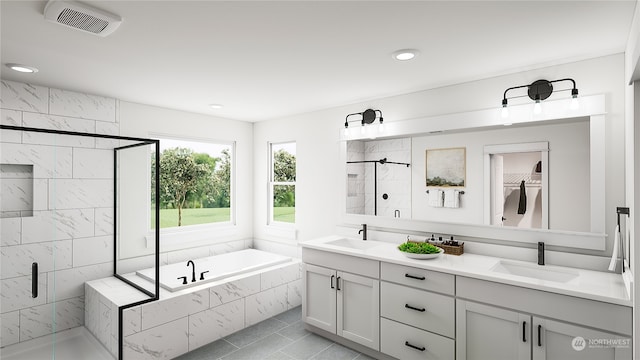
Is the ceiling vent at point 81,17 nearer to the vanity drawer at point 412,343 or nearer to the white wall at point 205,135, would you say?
the white wall at point 205,135

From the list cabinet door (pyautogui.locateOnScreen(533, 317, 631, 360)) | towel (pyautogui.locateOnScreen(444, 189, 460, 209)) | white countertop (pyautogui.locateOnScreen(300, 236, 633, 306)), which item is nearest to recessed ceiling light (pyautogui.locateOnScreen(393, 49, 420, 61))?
towel (pyautogui.locateOnScreen(444, 189, 460, 209))

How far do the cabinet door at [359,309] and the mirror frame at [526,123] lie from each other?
756 mm

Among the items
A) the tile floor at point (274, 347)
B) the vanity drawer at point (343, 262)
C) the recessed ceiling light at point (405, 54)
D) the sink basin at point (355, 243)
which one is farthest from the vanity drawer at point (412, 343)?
the recessed ceiling light at point (405, 54)

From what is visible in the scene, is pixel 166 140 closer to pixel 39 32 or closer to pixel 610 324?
pixel 39 32

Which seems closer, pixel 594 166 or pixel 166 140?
pixel 594 166

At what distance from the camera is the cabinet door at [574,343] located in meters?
1.86

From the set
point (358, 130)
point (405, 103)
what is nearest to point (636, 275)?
point (405, 103)

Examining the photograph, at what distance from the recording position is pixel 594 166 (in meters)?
2.35

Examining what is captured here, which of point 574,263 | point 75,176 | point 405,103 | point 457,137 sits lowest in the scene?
point 574,263

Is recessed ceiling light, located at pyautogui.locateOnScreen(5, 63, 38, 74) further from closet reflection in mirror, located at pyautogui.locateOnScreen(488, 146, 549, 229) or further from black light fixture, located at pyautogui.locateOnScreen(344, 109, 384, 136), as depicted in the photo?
closet reflection in mirror, located at pyautogui.locateOnScreen(488, 146, 549, 229)

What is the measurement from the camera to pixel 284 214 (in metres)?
4.73

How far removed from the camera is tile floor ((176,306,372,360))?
296 centimetres

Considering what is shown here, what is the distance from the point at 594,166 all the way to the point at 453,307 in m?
1.41

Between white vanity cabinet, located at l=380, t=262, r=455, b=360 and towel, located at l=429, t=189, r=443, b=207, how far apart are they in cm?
75
